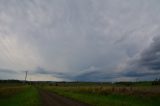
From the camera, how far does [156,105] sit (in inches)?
996

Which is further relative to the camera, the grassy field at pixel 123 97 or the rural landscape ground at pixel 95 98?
the rural landscape ground at pixel 95 98

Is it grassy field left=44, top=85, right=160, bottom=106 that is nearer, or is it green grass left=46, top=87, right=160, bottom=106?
green grass left=46, top=87, right=160, bottom=106

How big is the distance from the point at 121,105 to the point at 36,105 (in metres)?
9.91

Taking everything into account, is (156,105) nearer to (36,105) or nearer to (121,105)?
(121,105)

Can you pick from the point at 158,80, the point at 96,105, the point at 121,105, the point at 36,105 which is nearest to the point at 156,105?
the point at 121,105

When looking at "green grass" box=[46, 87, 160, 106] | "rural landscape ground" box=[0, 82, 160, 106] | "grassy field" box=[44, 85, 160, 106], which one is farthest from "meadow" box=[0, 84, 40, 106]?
"green grass" box=[46, 87, 160, 106]

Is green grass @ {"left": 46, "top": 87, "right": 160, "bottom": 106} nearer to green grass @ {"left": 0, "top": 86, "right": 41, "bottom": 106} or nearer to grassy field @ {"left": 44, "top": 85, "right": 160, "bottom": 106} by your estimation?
grassy field @ {"left": 44, "top": 85, "right": 160, "bottom": 106}

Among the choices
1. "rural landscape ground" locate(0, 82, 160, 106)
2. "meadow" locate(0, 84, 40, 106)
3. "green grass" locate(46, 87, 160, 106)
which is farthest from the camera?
"meadow" locate(0, 84, 40, 106)

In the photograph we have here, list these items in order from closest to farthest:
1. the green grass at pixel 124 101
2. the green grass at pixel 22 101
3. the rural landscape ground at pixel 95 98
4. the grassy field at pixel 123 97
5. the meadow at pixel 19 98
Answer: the green grass at pixel 124 101
the grassy field at pixel 123 97
the rural landscape ground at pixel 95 98
the green grass at pixel 22 101
the meadow at pixel 19 98

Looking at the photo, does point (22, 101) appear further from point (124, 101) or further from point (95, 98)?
point (124, 101)

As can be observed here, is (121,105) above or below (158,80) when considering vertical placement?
below

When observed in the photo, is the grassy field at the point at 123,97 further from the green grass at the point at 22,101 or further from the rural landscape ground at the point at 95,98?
the green grass at the point at 22,101

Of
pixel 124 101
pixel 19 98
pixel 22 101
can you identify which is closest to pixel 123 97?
pixel 124 101

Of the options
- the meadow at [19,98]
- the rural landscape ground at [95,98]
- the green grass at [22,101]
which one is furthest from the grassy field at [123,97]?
the meadow at [19,98]
